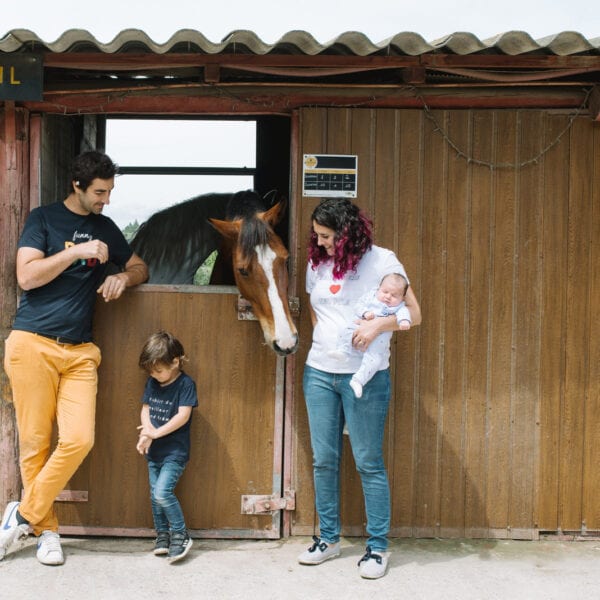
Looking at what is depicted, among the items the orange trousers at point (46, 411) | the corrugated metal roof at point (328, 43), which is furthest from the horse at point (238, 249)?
the orange trousers at point (46, 411)

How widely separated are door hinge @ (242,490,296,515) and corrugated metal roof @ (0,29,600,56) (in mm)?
2465

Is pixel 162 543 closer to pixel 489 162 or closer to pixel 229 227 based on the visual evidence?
pixel 229 227

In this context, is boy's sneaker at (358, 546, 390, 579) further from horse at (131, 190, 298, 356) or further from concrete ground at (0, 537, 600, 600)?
horse at (131, 190, 298, 356)

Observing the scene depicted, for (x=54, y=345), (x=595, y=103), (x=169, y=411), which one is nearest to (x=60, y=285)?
(x=54, y=345)

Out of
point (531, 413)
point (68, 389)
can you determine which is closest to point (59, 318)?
point (68, 389)

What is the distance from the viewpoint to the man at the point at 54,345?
376 cm

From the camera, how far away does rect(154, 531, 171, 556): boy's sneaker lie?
3926mm

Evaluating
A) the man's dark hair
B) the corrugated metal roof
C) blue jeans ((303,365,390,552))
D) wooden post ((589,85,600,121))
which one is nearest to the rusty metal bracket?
blue jeans ((303,365,390,552))

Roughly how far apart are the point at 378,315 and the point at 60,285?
1.69 m

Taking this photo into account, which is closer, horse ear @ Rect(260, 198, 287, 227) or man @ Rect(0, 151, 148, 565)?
man @ Rect(0, 151, 148, 565)

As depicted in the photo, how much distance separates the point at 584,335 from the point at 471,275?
747 millimetres

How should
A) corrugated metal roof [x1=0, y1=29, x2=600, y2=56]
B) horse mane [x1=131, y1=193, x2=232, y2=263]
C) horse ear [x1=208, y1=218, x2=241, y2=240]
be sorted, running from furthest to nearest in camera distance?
horse mane [x1=131, y1=193, x2=232, y2=263] → horse ear [x1=208, y1=218, x2=241, y2=240] → corrugated metal roof [x1=0, y1=29, x2=600, y2=56]

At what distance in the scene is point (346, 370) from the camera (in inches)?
144

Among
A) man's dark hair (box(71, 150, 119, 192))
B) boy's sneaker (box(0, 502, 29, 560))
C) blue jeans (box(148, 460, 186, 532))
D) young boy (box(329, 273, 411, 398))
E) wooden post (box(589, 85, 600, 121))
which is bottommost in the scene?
boy's sneaker (box(0, 502, 29, 560))
